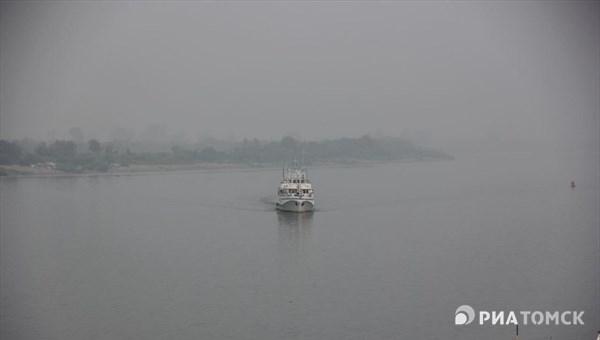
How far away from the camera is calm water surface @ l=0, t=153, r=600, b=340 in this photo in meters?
21.9

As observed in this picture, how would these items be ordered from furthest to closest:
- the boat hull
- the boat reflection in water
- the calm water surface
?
the boat hull
the boat reflection in water
the calm water surface

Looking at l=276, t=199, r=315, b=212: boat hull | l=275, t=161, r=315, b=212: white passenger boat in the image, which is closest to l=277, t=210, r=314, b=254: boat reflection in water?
l=276, t=199, r=315, b=212: boat hull

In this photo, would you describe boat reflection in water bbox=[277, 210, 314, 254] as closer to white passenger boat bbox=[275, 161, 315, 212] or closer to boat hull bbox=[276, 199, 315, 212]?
Result: boat hull bbox=[276, 199, 315, 212]

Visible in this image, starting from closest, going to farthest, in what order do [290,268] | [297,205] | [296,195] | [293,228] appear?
[290,268] < [293,228] < [297,205] < [296,195]

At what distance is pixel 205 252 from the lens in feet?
115

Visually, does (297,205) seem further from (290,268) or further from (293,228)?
(290,268)

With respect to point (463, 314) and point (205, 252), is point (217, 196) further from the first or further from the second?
point (463, 314)

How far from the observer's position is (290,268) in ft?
102

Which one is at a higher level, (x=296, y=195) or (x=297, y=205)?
(x=296, y=195)

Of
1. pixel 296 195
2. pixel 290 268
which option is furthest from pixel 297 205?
pixel 290 268

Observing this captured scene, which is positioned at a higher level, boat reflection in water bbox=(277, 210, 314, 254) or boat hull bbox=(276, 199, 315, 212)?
boat hull bbox=(276, 199, 315, 212)

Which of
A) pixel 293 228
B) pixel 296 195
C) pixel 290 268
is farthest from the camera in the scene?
pixel 296 195

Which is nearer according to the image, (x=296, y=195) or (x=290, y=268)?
(x=290, y=268)

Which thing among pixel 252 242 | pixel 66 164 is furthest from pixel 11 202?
pixel 66 164
